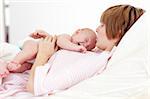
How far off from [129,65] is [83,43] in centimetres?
36

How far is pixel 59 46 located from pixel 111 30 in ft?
0.74

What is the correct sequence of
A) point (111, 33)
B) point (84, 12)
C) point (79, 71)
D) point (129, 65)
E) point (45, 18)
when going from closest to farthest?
point (129, 65) → point (79, 71) → point (111, 33) → point (84, 12) → point (45, 18)

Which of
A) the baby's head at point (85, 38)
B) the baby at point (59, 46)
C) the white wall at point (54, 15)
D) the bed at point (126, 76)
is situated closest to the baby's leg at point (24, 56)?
the baby at point (59, 46)

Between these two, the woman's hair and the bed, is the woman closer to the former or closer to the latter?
the woman's hair

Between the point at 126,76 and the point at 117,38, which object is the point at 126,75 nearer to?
the point at 126,76

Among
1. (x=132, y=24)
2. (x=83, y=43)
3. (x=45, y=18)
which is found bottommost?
(x=45, y=18)

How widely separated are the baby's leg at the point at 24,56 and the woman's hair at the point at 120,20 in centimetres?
30

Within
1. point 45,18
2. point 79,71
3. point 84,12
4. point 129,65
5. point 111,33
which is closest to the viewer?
point 129,65

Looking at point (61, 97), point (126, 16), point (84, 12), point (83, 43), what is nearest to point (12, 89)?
point (61, 97)

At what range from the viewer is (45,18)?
2633 millimetres

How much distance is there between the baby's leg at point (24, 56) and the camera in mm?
1307

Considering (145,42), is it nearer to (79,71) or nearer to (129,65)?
(129,65)

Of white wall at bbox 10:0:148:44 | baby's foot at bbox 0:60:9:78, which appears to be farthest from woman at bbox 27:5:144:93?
white wall at bbox 10:0:148:44

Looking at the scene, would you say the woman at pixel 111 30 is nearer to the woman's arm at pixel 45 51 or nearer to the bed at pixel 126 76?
the woman's arm at pixel 45 51
